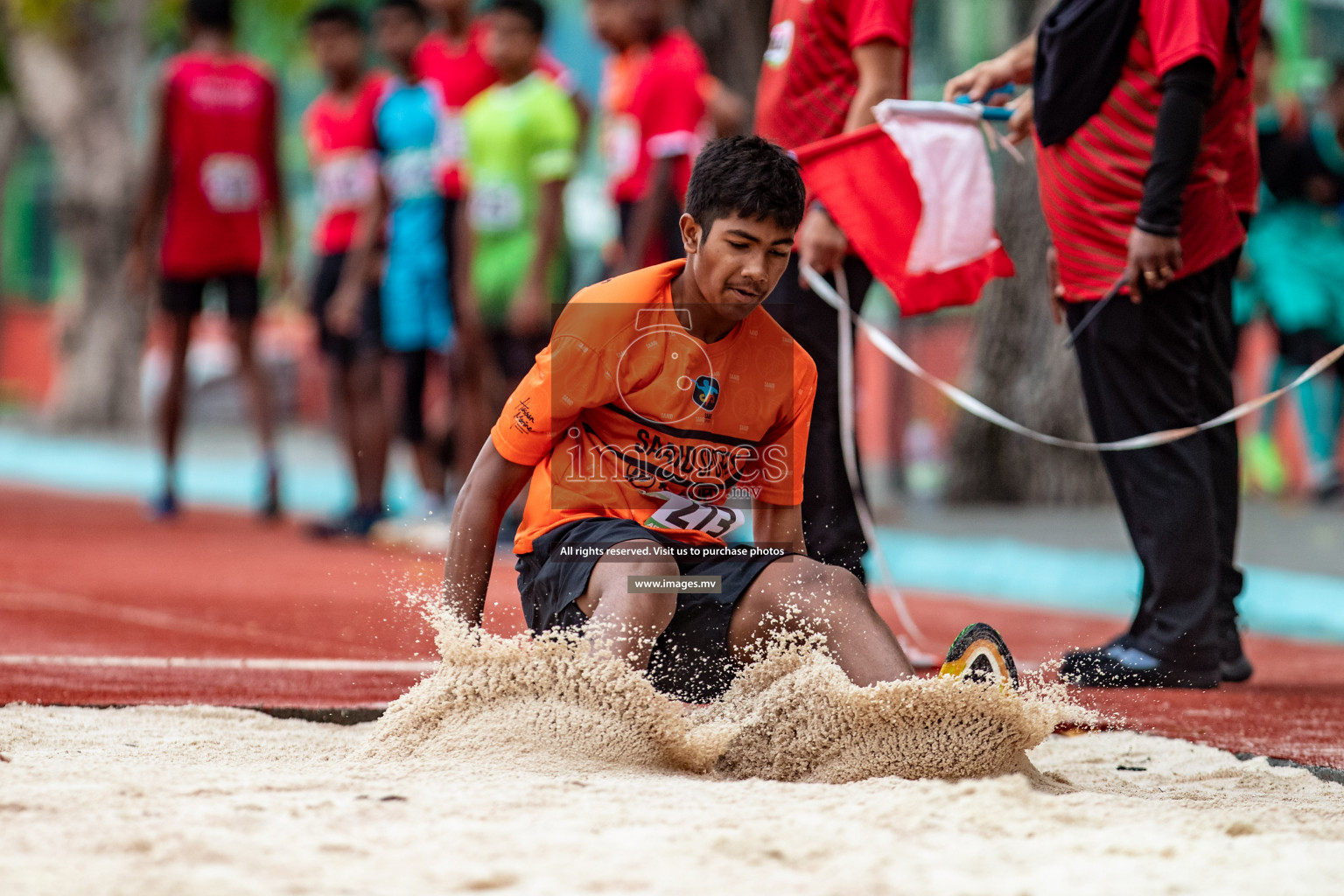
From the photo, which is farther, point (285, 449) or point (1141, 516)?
point (285, 449)

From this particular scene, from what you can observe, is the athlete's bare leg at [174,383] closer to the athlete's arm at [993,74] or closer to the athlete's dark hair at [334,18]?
the athlete's dark hair at [334,18]

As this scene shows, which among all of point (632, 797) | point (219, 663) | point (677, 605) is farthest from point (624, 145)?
point (632, 797)

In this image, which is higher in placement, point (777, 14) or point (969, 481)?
point (777, 14)

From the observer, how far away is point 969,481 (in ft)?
29.7

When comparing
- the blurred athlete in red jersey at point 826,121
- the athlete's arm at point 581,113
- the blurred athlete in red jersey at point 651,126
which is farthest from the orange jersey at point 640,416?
the athlete's arm at point 581,113

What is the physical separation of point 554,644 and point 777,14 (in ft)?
7.60

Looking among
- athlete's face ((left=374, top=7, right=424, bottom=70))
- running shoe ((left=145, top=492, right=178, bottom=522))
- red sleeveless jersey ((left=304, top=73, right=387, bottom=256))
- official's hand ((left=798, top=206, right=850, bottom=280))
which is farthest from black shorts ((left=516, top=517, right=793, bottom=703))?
running shoe ((left=145, top=492, right=178, bottom=522))

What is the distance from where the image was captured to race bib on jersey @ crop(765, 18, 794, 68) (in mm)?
4350

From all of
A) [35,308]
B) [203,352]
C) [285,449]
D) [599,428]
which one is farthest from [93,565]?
[35,308]

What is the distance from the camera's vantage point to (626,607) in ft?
9.18

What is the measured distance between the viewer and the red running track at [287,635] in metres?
3.62

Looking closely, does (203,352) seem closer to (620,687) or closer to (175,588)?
(175,588)

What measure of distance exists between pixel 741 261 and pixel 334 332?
542 cm

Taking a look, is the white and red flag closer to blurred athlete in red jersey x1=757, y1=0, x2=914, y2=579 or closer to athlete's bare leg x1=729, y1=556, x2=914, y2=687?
blurred athlete in red jersey x1=757, y1=0, x2=914, y2=579
